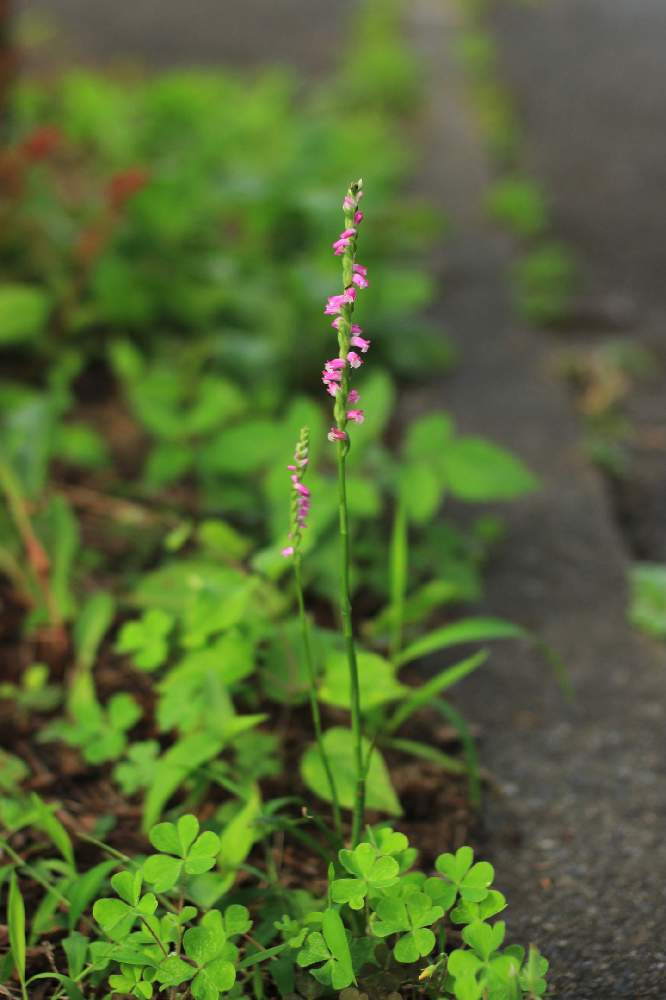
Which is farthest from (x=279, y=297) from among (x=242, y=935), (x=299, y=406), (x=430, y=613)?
(x=242, y=935)

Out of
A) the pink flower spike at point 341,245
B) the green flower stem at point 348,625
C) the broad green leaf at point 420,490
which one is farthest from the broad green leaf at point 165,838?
the broad green leaf at point 420,490

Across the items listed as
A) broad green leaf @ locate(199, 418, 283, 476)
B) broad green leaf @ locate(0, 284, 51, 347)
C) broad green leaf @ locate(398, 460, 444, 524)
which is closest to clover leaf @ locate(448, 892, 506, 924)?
broad green leaf @ locate(398, 460, 444, 524)

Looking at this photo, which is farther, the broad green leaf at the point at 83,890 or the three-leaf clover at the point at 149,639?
the three-leaf clover at the point at 149,639

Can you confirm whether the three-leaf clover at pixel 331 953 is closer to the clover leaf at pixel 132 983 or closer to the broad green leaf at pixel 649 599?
the clover leaf at pixel 132 983

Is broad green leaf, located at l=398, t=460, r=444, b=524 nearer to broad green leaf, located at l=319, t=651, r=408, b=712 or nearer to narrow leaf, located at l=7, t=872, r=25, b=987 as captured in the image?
broad green leaf, located at l=319, t=651, r=408, b=712

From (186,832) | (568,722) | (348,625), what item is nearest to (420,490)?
(568,722)

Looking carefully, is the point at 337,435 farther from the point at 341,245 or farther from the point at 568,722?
the point at 568,722
